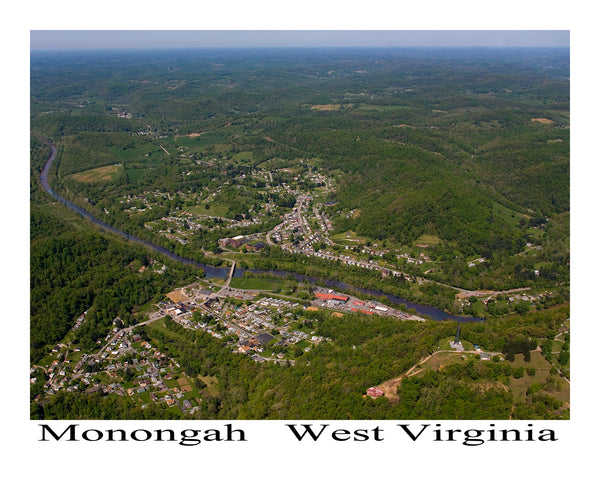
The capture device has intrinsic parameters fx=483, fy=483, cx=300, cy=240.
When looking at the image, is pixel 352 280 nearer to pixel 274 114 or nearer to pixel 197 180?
pixel 197 180

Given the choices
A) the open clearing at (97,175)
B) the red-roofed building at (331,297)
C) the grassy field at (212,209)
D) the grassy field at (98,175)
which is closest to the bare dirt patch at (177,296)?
the red-roofed building at (331,297)

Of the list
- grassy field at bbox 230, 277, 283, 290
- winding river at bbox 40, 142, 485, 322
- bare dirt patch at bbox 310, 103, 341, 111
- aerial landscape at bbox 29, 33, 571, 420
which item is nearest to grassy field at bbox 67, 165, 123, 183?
aerial landscape at bbox 29, 33, 571, 420

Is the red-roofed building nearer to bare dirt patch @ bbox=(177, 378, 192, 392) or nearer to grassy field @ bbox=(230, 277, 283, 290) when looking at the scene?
grassy field @ bbox=(230, 277, 283, 290)

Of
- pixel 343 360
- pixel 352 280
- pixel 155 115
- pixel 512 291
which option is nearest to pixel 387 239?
pixel 352 280

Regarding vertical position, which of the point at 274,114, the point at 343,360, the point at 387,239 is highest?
the point at 274,114

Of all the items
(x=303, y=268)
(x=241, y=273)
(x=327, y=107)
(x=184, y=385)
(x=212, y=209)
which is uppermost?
(x=327, y=107)

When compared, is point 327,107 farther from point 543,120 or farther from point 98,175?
point 98,175

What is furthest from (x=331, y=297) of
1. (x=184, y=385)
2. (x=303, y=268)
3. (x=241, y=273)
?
(x=184, y=385)

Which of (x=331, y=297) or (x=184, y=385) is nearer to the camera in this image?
(x=184, y=385)
